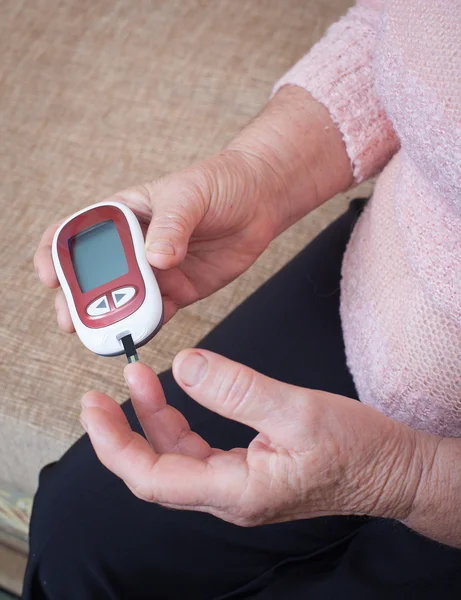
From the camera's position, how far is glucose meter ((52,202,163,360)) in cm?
57

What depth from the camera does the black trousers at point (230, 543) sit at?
0.56 metres

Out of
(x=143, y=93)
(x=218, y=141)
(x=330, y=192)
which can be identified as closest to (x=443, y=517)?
(x=330, y=192)

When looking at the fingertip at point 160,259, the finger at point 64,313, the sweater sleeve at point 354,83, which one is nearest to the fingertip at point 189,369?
the fingertip at point 160,259

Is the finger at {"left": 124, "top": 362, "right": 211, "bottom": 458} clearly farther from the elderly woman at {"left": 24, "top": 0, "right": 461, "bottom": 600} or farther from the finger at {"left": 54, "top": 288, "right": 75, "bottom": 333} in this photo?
the finger at {"left": 54, "top": 288, "right": 75, "bottom": 333}

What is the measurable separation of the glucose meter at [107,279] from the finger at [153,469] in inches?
3.7

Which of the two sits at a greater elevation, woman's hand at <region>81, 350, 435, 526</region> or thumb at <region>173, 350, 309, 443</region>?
thumb at <region>173, 350, 309, 443</region>

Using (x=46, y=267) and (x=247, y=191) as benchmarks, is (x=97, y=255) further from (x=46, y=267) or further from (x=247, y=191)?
(x=247, y=191)

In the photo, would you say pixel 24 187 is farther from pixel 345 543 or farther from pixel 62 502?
pixel 345 543

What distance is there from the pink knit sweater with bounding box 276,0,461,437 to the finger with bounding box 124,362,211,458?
18cm

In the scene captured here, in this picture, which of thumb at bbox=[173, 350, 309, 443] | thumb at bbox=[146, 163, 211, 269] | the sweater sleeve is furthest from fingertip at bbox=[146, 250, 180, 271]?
the sweater sleeve

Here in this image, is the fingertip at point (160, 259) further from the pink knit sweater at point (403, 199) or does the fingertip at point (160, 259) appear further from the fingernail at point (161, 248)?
the pink knit sweater at point (403, 199)

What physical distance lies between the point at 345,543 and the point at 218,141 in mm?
648

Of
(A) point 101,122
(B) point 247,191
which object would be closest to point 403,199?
(B) point 247,191

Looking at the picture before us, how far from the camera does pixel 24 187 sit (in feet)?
3.26
